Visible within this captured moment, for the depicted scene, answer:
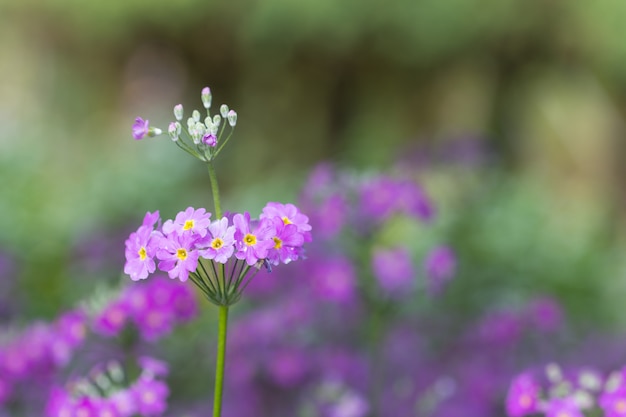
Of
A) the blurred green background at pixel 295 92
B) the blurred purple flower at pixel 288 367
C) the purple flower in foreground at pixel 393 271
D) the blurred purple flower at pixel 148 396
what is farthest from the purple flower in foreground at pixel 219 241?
the blurred green background at pixel 295 92

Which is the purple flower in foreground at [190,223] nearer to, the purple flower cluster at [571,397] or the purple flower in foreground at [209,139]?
the purple flower in foreground at [209,139]

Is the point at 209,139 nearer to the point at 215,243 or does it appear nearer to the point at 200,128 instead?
the point at 200,128

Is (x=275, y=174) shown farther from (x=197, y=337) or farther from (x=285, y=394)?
(x=285, y=394)

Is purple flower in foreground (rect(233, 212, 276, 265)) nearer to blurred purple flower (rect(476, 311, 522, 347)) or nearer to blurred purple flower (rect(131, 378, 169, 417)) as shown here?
blurred purple flower (rect(131, 378, 169, 417))

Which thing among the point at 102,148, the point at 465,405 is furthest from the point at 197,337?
the point at 102,148

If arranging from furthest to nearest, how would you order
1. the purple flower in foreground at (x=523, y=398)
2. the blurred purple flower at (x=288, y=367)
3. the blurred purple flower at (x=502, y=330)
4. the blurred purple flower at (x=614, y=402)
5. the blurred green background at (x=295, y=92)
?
the blurred green background at (x=295, y=92)
the blurred purple flower at (x=502, y=330)
the blurred purple flower at (x=288, y=367)
the purple flower in foreground at (x=523, y=398)
the blurred purple flower at (x=614, y=402)

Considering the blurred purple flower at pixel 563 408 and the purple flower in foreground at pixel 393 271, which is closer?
the blurred purple flower at pixel 563 408
